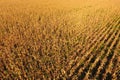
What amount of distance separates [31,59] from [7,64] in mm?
971

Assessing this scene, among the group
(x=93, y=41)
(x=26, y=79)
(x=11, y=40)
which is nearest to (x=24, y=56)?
(x=26, y=79)

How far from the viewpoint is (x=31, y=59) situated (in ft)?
25.1

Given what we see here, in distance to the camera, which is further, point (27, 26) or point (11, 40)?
point (27, 26)

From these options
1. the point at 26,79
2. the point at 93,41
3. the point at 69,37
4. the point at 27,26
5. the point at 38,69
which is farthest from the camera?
the point at 27,26

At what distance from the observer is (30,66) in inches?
274

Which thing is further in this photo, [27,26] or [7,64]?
[27,26]

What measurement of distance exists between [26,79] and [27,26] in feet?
23.7

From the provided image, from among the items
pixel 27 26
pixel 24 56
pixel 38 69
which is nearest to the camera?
pixel 38 69

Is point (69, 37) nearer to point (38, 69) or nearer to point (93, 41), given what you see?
point (93, 41)

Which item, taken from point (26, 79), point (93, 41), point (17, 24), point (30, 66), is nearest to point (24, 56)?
point (30, 66)

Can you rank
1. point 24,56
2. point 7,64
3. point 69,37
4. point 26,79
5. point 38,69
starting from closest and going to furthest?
point 26,79
point 38,69
point 7,64
point 24,56
point 69,37

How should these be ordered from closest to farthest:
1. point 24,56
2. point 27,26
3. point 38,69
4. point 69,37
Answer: point 38,69 → point 24,56 → point 69,37 → point 27,26

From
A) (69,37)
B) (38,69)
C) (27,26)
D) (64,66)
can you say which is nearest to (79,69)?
(64,66)

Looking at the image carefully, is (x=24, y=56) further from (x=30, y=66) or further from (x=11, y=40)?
(x=11, y=40)
